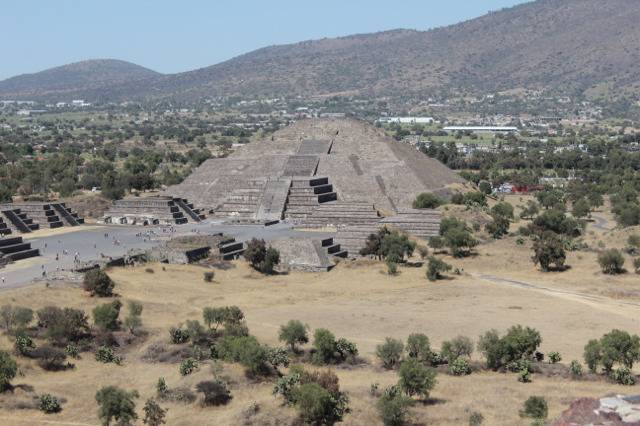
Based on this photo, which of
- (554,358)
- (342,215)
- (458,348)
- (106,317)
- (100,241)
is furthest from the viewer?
(342,215)

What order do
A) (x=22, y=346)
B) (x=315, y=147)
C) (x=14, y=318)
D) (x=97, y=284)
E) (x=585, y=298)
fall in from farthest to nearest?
(x=315, y=147) < (x=585, y=298) < (x=97, y=284) < (x=14, y=318) < (x=22, y=346)

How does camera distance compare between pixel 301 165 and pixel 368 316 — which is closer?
pixel 368 316

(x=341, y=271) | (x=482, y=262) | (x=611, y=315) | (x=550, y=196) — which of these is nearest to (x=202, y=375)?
(x=611, y=315)

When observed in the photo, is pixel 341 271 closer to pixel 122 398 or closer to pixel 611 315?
pixel 611 315

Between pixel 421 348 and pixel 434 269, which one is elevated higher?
pixel 421 348

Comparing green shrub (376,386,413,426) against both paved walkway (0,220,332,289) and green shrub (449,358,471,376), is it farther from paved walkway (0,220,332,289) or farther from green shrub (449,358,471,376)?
paved walkway (0,220,332,289)

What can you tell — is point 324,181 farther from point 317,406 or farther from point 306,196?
point 317,406

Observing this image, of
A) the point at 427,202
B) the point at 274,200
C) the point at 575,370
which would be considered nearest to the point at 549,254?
the point at 427,202

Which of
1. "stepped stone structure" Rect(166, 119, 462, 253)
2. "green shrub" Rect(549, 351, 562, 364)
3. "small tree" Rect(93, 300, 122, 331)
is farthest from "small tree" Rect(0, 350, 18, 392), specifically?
"stepped stone structure" Rect(166, 119, 462, 253)
